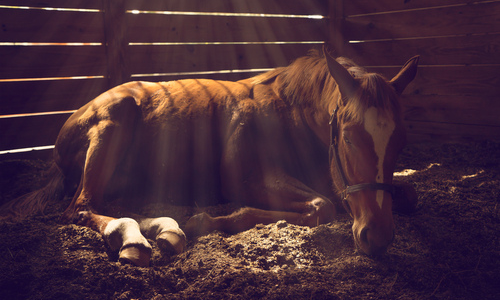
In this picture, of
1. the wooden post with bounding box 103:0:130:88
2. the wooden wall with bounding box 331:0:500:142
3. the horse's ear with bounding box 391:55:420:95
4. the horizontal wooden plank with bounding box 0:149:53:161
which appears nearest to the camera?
the horse's ear with bounding box 391:55:420:95

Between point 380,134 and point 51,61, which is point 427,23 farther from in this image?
point 51,61

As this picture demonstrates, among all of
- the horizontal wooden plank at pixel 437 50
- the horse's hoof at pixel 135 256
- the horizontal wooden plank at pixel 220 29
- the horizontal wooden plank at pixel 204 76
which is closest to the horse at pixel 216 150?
the horse's hoof at pixel 135 256

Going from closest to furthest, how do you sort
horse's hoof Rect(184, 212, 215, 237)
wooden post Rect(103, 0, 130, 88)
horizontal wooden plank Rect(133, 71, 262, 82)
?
horse's hoof Rect(184, 212, 215, 237)
wooden post Rect(103, 0, 130, 88)
horizontal wooden plank Rect(133, 71, 262, 82)

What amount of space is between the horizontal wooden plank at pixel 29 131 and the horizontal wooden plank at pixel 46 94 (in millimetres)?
101

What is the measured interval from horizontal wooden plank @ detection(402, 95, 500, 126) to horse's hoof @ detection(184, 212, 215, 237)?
368 cm

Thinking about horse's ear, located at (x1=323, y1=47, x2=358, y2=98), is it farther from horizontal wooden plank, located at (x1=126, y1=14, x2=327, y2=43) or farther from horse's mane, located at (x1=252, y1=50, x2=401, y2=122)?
horizontal wooden plank, located at (x1=126, y1=14, x2=327, y2=43)

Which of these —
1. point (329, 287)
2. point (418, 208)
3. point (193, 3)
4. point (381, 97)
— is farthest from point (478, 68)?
point (329, 287)

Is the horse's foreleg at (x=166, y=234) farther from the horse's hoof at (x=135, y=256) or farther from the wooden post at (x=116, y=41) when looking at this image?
the wooden post at (x=116, y=41)

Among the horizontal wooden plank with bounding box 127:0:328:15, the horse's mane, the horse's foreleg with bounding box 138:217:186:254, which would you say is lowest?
the horse's foreleg with bounding box 138:217:186:254

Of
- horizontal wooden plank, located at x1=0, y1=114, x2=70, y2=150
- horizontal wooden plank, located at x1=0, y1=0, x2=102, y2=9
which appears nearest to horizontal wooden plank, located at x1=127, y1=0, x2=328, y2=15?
horizontal wooden plank, located at x1=0, y1=0, x2=102, y2=9

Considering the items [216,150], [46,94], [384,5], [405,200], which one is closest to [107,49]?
[46,94]

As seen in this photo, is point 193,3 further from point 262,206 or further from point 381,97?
point 381,97

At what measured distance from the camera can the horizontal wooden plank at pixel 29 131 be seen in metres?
3.99

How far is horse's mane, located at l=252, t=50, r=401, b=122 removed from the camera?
211 centimetres
